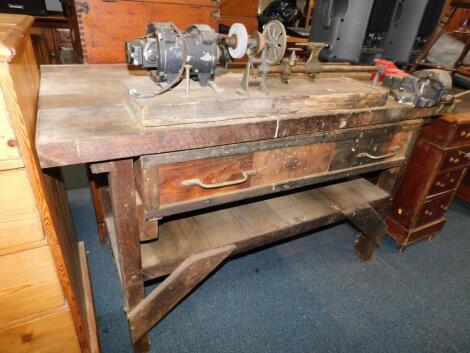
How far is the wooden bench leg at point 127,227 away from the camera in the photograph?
910 mm

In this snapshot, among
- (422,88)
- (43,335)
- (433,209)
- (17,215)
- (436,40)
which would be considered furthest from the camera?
(436,40)

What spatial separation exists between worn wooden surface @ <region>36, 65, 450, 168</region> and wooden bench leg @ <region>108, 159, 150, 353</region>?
0.09 meters

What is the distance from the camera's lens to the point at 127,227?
100cm

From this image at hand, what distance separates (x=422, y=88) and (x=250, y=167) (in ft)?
2.70

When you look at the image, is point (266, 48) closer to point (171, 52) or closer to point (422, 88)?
point (171, 52)

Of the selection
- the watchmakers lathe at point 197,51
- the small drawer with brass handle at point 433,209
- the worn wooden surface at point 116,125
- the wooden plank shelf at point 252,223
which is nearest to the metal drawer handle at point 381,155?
the worn wooden surface at point 116,125

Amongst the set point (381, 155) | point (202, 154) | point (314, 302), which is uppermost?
point (202, 154)

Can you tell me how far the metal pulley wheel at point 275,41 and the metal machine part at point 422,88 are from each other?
2.05ft

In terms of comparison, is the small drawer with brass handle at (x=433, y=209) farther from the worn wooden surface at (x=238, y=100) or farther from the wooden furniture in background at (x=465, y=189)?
the worn wooden surface at (x=238, y=100)

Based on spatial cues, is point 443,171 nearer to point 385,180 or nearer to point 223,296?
point 385,180

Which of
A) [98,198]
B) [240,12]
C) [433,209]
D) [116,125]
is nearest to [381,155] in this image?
[433,209]

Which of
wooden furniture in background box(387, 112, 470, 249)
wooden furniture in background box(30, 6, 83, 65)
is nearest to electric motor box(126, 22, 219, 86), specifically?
wooden furniture in background box(387, 112, 470, 249)

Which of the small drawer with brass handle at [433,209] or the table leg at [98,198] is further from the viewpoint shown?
the small drawer with brass handle at [433,209]

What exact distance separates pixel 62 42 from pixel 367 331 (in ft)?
10.3
